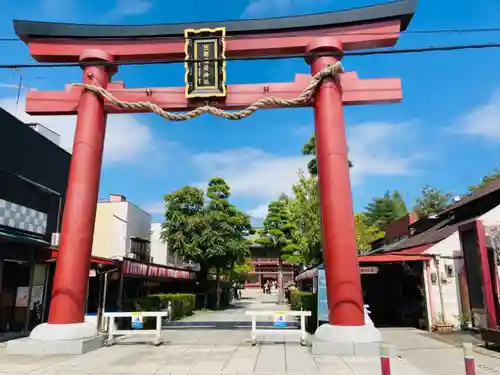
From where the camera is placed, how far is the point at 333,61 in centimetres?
1165

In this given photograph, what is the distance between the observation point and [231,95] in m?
11.9

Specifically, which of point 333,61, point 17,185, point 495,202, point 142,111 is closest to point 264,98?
point 333,61

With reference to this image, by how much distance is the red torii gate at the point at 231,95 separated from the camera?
10445 mm

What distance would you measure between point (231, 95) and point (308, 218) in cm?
1783

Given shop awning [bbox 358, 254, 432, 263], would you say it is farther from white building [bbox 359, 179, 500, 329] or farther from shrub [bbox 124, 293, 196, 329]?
shrub [bbox 124, 293, 196, 329]

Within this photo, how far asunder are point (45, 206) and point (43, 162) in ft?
Answer: 5.46

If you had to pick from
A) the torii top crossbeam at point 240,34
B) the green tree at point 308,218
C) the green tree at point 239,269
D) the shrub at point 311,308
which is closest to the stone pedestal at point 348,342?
the shrub at point 311,308

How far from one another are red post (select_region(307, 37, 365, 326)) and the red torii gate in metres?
0.03

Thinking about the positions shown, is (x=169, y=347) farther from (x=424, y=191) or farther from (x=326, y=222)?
(x=424, y=191)

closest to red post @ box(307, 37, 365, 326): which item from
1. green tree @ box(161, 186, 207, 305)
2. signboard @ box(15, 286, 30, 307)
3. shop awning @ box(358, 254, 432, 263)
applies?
shop awning @ box(358, 254, 432, 263)

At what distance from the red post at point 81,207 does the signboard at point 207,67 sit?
2603 mm

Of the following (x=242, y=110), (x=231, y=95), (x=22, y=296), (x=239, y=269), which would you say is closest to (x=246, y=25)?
(x=231, y=95)

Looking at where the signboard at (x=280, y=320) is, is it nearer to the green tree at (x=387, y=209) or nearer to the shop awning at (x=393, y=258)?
the shop awning at (x=393, y=258)

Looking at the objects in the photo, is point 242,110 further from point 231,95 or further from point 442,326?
point 442,326
